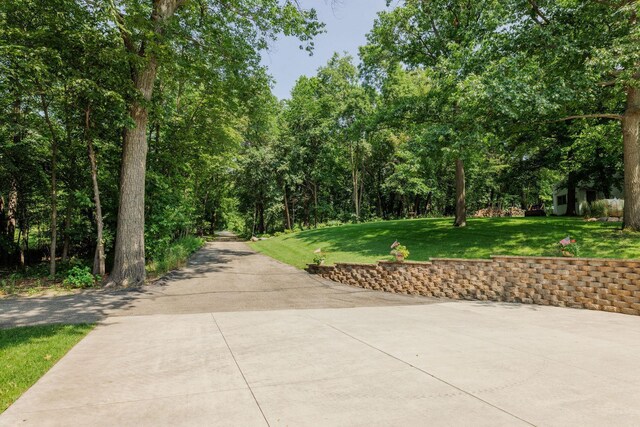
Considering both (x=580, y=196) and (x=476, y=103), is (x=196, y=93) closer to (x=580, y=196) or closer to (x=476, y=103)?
(x=476, y=103)

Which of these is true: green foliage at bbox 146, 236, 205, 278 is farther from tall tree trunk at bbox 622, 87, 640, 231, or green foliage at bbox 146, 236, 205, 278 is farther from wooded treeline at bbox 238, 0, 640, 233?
tall tree trunk at bbox 622, 87, 640, 231

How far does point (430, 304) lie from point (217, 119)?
1352 cm

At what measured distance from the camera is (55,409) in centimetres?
299

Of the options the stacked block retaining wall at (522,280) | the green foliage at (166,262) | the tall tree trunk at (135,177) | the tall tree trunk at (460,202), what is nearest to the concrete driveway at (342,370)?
the stacked block retaining wall at (522,280)

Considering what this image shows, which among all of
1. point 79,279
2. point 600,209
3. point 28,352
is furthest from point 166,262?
point 600,209

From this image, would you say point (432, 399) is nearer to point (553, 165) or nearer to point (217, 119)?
point (217, 119)

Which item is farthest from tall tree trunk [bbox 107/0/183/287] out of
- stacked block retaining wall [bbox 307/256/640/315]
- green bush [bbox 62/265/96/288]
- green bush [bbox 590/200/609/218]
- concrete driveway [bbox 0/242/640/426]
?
green bush [bbox 590/200/609/218]

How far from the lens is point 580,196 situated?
2675cm

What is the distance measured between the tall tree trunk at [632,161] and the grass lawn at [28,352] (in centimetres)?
1541

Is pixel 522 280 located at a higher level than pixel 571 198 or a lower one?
lower

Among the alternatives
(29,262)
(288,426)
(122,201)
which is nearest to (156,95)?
(122,201)

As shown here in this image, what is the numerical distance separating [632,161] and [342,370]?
13.5 meters

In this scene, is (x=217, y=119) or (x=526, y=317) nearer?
(x=526, y=317)

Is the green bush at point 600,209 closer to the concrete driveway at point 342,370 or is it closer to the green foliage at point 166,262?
the concrete driveway at point 342,370
